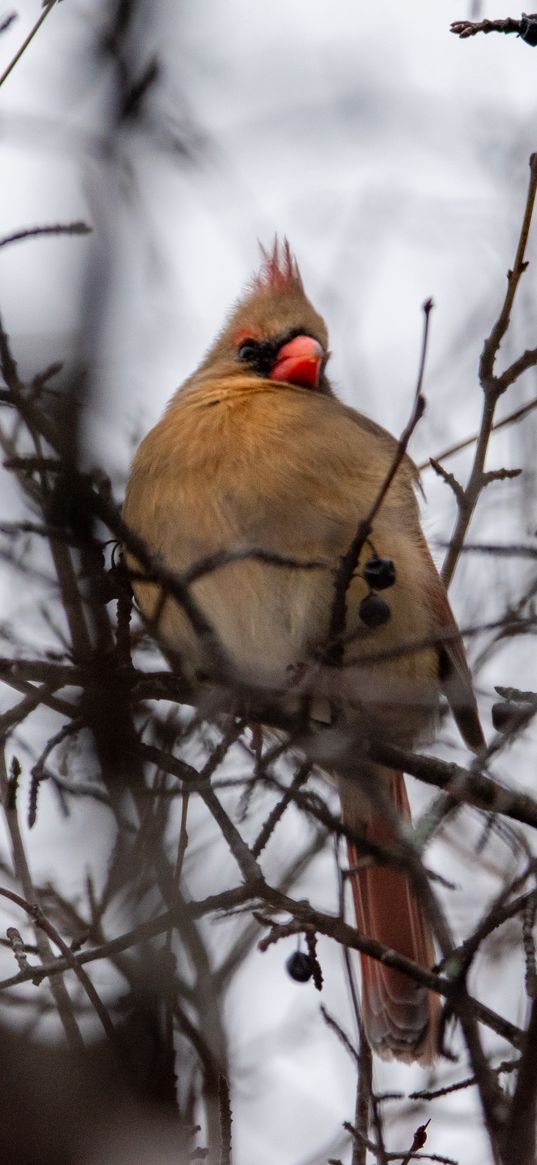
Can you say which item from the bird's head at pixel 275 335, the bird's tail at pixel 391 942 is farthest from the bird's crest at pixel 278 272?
the bird's tail at pixel 391 942

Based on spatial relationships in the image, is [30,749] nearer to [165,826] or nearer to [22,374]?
[165,826]

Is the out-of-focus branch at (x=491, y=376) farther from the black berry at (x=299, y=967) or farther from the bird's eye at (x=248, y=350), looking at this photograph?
the bird's eye at (x=248, y=350)

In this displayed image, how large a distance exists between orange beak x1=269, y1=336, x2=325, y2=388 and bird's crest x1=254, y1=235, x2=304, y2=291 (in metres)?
0.30

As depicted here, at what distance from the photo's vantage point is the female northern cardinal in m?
3.51

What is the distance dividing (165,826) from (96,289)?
95cm

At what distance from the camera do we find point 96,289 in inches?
85.4

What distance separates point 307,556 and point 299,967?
1.05m

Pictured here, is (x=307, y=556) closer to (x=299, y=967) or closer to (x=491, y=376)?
(x=491, y=376)

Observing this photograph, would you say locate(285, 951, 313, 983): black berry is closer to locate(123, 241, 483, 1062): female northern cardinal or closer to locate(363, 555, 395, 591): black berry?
locate(123, 241, 483, 1062): female northern cardinal

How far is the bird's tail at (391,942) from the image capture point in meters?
3.72

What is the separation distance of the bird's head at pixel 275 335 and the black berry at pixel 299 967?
198cm

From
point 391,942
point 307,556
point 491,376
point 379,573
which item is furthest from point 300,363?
point 391,942

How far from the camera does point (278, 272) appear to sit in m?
4.66

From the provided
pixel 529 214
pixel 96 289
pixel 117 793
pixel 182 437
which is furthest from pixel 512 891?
pixel 182 437
